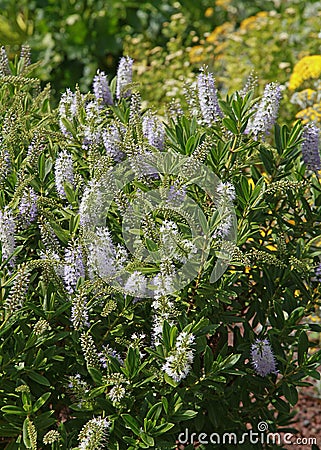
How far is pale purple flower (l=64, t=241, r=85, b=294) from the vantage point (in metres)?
1.91

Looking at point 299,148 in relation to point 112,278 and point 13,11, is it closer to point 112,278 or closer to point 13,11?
point 112,278

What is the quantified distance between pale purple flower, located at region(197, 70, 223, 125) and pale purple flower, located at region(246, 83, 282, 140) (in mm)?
144

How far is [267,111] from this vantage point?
7.33ft

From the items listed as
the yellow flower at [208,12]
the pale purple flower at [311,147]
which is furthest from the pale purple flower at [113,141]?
the yellow flower at [208,12]

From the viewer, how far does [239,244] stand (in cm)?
204

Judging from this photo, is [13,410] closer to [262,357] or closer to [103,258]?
[103,258]

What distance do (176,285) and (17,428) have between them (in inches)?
22.3

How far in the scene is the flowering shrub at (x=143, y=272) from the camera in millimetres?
1839

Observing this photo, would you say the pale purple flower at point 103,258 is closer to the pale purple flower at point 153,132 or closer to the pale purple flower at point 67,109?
the pale purple flower at point 153,132

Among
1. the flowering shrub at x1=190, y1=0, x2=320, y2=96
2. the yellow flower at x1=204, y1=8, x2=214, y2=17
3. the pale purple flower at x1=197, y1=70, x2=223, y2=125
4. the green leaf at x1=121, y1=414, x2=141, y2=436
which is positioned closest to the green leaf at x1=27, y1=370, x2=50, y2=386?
the green leaf at x1=121, y1=414, x2=141, y2=436

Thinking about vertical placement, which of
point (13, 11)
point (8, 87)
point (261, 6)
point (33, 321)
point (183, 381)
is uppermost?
point (8, 87)

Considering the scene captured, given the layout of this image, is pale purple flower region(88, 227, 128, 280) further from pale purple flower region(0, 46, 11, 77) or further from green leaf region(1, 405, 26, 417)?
pale purple flower region(0, 46, 11, 77)

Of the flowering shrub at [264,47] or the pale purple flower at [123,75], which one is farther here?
the flowering shrub at [264,47]

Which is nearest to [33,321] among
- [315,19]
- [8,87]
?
[8,87]
